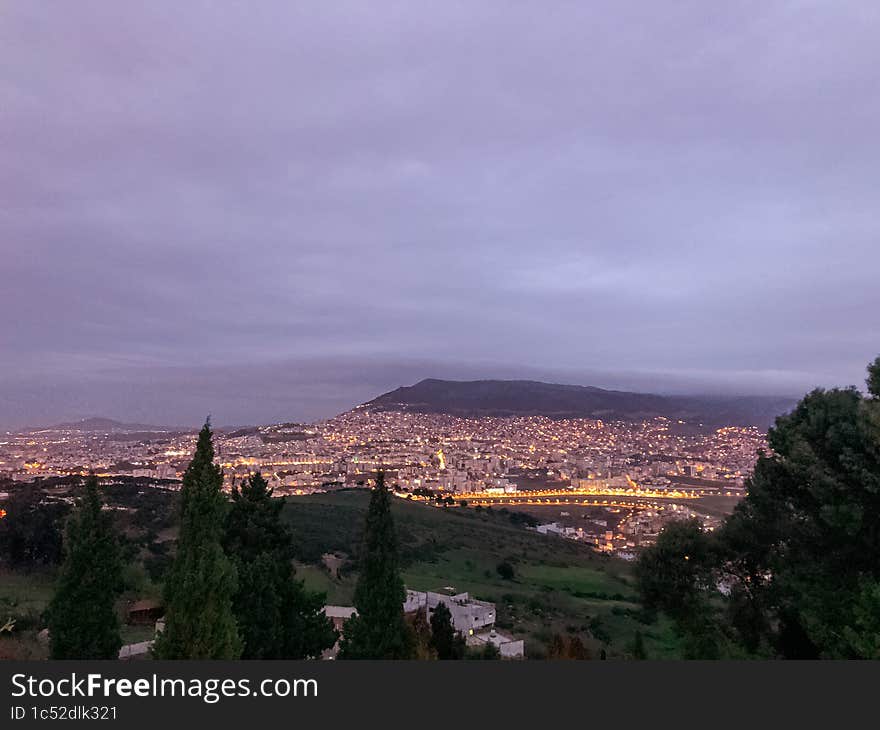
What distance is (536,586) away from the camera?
2802 cm

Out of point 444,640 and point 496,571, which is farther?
point 496,571

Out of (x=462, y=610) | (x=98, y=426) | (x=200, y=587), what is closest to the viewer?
(x=200, y=587)

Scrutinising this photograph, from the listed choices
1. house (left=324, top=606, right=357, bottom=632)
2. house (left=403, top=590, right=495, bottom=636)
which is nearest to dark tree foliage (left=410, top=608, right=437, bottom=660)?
house (left=403, top=590, right=495, bottom=636)

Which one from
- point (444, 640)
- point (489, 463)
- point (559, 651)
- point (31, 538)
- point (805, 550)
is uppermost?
point (805, 550)

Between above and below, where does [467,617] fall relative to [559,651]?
below

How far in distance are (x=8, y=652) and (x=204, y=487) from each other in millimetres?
4924

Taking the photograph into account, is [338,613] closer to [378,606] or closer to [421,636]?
[421,636]

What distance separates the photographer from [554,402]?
12900 centimetres

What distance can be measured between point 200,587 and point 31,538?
16961mm

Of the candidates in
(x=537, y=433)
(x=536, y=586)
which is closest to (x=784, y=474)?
(x=536, y=586)

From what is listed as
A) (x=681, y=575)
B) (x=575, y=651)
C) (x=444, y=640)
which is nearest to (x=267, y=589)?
(x=444, y=640)

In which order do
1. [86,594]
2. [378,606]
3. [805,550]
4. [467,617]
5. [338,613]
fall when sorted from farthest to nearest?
[467,617], [338,613], [805,550], [378,606], [86,594]

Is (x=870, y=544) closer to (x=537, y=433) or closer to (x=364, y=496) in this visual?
(x=364, y=496)

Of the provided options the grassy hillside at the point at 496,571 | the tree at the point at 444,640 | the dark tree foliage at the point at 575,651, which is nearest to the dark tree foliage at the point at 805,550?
the dark tree foliage at the point at 575,651
